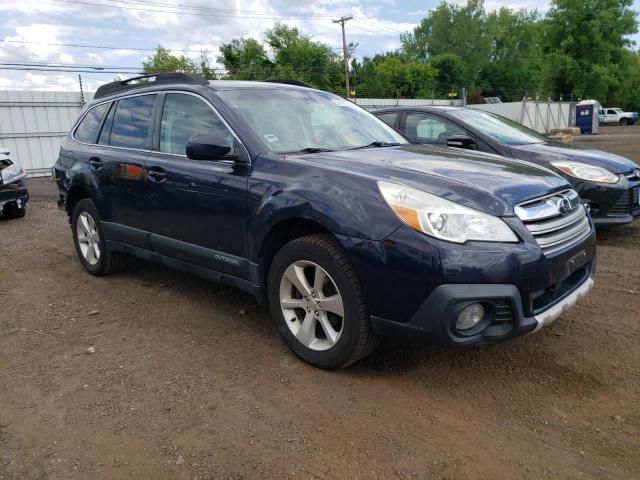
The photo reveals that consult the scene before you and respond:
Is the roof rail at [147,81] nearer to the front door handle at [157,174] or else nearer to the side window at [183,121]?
the side window at [183,121]

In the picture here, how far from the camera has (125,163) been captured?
14.5ft

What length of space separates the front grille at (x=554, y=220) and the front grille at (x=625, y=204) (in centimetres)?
276

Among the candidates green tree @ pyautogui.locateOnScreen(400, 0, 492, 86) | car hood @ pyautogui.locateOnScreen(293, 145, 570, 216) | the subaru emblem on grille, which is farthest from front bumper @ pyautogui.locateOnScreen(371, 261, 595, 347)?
green tree @ pyautogui.locateOnScreen(400, 0, 492, 86)

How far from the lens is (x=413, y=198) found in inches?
108

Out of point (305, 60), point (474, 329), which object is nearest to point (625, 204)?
point (474, 329)

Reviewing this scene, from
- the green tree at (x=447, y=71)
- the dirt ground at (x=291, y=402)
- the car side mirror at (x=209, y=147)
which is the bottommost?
the dirt ground at (x=291, y=402)

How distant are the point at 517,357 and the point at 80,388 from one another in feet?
8.60

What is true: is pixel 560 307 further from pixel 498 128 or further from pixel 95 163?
pixel 498 128

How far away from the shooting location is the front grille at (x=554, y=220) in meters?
2.79

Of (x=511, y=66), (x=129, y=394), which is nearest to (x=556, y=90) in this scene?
(x=511, y=66)

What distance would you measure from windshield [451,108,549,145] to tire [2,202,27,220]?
7.04m

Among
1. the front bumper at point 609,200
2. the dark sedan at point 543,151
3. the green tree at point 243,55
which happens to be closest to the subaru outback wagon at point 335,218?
the dark sedan at point 543,151

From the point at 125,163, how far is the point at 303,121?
63.0 inches

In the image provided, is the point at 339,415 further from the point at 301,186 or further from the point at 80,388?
the point at 80,388
